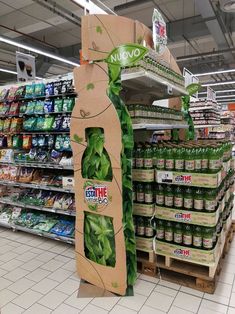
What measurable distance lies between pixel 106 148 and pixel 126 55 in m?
0.90

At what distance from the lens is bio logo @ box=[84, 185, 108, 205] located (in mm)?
2783

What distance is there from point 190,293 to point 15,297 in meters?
1.80

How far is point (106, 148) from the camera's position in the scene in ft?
8.97

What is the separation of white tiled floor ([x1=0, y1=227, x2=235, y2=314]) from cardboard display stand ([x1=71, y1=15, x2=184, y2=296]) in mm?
207

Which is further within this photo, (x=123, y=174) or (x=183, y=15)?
(x=183, y=15)

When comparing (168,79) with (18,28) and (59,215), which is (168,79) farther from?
(18,28)

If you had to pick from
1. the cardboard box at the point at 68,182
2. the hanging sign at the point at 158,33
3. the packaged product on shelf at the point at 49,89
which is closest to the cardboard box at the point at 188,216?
the cardboard box at the point at 68,182

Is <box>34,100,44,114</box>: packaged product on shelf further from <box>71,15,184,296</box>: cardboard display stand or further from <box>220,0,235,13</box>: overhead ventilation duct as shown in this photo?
<box>220,0,235,13</box>: overhead ventilation duct

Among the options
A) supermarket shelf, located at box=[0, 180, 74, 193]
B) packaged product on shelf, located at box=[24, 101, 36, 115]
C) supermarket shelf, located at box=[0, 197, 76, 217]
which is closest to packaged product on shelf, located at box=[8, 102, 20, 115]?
packaged product on shelf, located at box=[24, 101, 36, 115]

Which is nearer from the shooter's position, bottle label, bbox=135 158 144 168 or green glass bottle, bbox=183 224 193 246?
green glass bottle, bbox=183 224 193 246

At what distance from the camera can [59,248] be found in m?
3.96

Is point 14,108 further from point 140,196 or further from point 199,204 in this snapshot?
point 199,204

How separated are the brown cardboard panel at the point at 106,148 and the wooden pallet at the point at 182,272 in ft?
1.51

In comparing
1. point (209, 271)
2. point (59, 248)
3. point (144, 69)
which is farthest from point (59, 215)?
point (144, 69)
